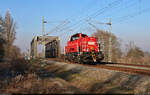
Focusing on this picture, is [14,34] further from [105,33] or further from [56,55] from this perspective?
[105,33]

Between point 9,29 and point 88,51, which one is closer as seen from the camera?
point 88,51

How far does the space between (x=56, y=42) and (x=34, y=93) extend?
29.0 metres

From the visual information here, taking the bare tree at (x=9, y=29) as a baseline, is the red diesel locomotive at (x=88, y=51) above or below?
below

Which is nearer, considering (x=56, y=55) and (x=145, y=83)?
(x=145, y=83)

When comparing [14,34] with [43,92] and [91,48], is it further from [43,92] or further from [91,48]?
[43,92]

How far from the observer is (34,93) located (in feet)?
21.4

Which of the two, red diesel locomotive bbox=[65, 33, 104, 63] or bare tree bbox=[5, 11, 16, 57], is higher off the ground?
bare tree bbox=[5, 11, 16, 57]

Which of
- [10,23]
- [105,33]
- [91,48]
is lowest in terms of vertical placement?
[91,48]

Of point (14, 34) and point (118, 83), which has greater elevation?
point (14, 34)

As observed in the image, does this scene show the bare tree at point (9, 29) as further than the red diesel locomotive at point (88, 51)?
Yes

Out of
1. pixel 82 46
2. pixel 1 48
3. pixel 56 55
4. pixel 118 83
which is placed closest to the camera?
pixel 118 83

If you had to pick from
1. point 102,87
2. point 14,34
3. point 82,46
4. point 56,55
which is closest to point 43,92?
point 102,87

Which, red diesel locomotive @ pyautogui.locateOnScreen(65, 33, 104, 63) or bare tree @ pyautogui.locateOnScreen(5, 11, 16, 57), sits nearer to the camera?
red diesel locomotive @ pyautogui.locateOnScreen(65, 33, 104, 63)

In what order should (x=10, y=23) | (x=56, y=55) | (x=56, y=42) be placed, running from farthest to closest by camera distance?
(x=10, y=23) < (x=56, y=55) < (x=56, y=42)
